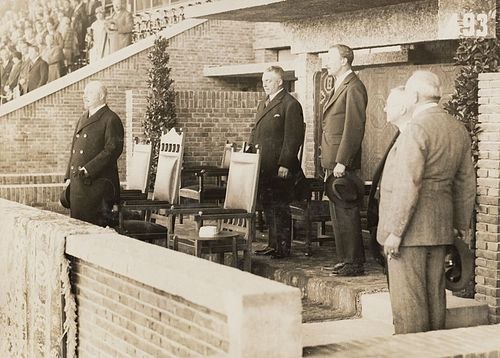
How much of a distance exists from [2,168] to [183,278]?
1443cm

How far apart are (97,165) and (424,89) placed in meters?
3.47

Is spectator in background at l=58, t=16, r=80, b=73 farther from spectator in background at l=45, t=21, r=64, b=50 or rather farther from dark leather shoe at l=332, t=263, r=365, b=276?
dark leather shoe at l=332, t=263, r=365, b=276

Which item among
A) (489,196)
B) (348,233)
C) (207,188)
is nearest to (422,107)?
(489,196)

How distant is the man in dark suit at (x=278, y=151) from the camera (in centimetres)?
865

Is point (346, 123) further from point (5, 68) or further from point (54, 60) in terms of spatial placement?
point (5, 68)

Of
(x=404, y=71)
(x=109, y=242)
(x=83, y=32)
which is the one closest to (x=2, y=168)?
(x=83, y=32)

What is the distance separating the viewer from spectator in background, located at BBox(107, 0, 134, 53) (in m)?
23.1

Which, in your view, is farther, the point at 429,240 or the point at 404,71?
the point at 404,71

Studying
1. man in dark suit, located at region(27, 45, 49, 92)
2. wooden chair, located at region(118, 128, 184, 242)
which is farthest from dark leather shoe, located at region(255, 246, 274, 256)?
man in dark suit, located at region(27, 45, 49, 92)

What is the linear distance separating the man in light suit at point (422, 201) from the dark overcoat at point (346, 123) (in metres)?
1.98

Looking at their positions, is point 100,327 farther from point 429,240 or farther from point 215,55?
point 215,55

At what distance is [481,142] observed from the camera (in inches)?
255

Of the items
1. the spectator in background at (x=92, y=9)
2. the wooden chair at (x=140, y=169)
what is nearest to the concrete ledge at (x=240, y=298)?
the wooden chair at (x=140, y=169)

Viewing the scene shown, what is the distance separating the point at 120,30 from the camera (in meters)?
23.2
